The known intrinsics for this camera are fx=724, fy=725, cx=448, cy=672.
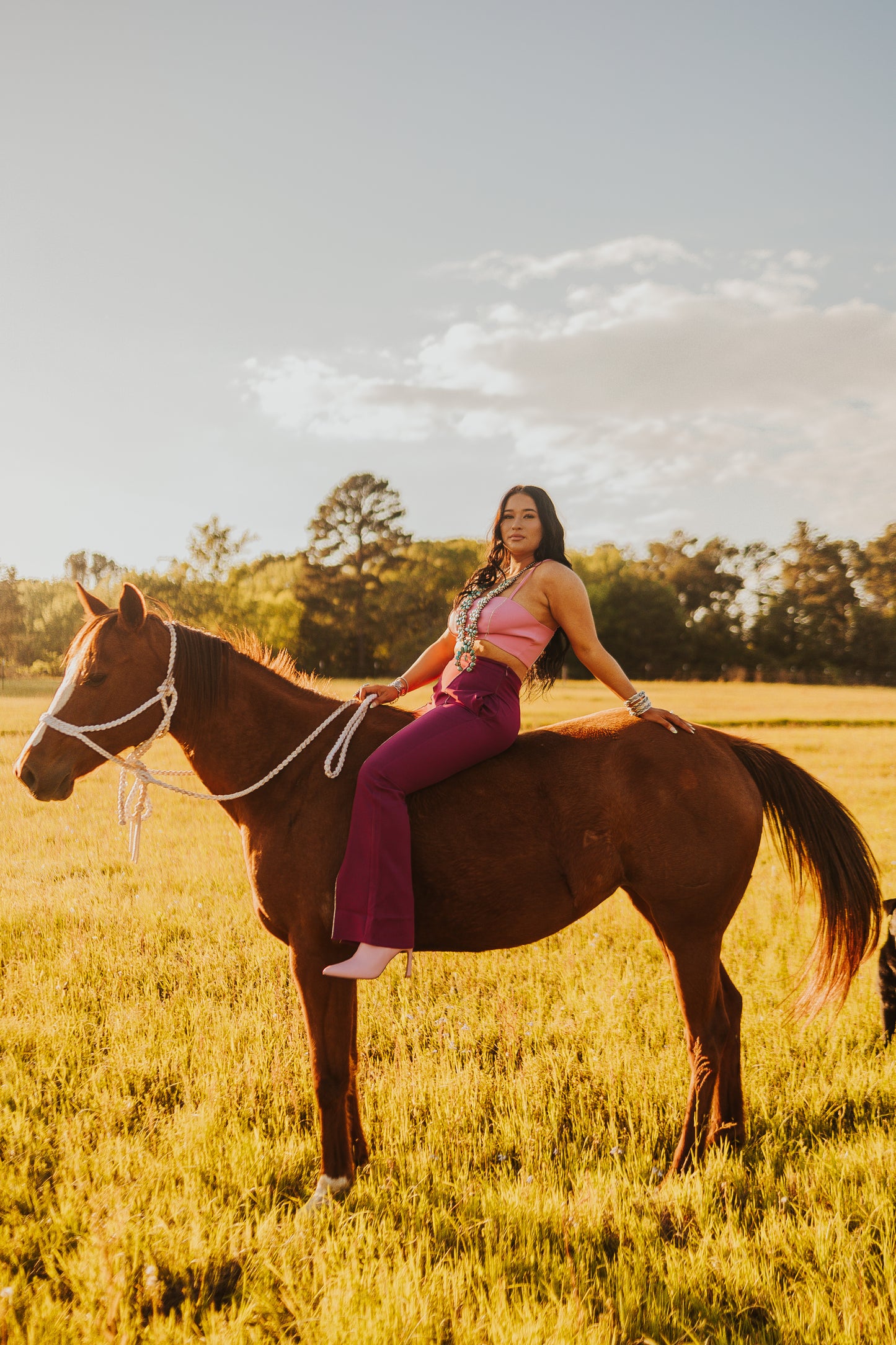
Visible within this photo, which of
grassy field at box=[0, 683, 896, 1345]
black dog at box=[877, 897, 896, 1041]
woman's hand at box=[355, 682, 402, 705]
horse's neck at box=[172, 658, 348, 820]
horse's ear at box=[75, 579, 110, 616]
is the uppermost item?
horse's ear at box=[75, 579, 110, 616]

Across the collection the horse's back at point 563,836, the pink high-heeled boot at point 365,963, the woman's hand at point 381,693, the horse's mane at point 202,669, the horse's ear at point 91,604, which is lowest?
the pink high-heeled boot at point 365,963

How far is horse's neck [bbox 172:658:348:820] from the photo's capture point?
3680 mm

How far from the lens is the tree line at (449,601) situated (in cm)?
5497

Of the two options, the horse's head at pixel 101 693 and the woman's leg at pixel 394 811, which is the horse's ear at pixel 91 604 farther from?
the woman's leg at pixel 394 811

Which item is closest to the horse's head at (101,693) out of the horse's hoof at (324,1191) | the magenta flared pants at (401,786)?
the magenta flared pants at (401,786)

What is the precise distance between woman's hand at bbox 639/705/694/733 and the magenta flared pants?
74 cm

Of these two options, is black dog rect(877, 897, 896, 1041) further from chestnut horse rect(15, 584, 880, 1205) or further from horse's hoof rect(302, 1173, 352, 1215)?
horse's hoof rect(302, 1173, 352, 1215)

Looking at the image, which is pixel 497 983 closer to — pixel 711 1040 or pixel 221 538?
pixel 711 1040

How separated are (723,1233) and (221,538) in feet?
189

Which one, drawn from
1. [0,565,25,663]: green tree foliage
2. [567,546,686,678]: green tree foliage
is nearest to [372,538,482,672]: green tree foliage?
[567,546,686,678]: green tree foliage

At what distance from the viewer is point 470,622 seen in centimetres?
364

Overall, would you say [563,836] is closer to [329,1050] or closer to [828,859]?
[329,1050]

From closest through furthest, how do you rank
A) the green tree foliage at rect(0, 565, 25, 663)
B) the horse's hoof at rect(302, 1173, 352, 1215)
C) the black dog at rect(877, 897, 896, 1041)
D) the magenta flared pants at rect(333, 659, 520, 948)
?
the horse's hoof at rect(302, 1173, 352, 1215) < the magenta flared pants at rect(333, 659, 520, 948) < the black dog at rect(877, 897, 896, 1041) < the green tree foliage at rect(0, 565, 25, 663)

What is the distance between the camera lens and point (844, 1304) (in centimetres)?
252
